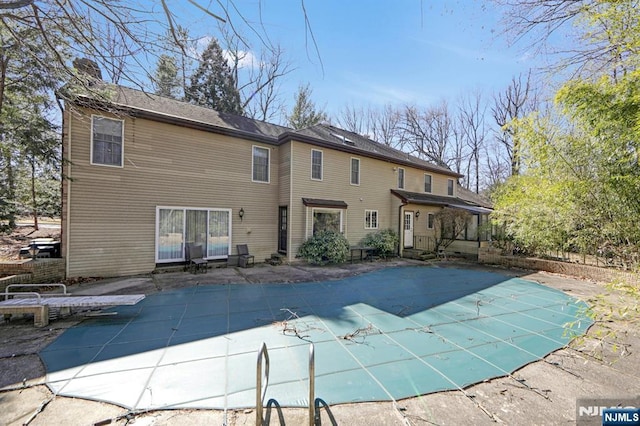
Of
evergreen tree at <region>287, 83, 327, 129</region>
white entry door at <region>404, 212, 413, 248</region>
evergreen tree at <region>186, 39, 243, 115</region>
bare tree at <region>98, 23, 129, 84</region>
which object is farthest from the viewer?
evergreen tree at <region>287, 83, 327, 129</region>

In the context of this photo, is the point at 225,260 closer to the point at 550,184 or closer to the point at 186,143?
the point at 186,143

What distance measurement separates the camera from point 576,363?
3561mm

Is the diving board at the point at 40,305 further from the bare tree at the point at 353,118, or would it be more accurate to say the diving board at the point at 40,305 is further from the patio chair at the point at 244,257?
the bare tree at the point at 353,118

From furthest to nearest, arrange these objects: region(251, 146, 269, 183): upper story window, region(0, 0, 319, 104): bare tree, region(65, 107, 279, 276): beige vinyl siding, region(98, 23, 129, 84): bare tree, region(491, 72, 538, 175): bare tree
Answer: region(491, 72, 538, 175): bare tree < region(251, 146, 269, 183): upper story window < region(65, 107, 279, 276): beige vinyl siding < region(98, 23, 129, 84): bare tree < region(0, 0, 319, 104): bare tree

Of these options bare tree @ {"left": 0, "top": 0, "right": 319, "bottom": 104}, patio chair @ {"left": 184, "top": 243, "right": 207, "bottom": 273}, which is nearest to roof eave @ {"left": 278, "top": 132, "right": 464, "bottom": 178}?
→ patio chair @ {"left": 184, "top": 243, "right": 207, "bottom": 273}

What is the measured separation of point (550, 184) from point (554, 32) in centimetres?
269

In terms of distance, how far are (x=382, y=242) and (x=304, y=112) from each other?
1556 centimetres

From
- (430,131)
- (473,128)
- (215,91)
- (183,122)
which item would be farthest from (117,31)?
(473,128)

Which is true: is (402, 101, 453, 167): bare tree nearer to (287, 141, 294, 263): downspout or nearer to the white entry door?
the white entry door

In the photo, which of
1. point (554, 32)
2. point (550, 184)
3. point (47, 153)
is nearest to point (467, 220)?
→ point (550, 184)

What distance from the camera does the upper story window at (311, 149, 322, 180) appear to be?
1133cm

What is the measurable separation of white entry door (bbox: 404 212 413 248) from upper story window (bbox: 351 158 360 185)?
11.7 feet

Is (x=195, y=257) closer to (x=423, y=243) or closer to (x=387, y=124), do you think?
(x=423, y=243)

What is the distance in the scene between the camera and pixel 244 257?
383 inches
